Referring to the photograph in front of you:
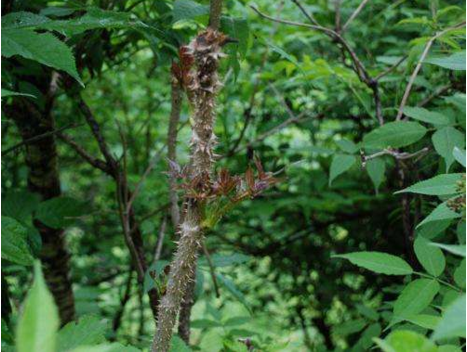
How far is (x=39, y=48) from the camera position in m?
0.87

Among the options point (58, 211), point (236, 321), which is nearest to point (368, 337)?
point (236, 321)

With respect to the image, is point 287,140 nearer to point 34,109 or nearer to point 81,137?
point 81,137

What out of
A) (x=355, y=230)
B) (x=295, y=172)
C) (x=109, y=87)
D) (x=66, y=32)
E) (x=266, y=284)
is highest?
(x=109, y=87)

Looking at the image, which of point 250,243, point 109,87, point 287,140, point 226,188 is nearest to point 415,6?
point 287,140

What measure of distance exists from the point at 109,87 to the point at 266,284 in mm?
1143

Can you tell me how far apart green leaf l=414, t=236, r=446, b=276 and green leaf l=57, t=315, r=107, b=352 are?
52cm

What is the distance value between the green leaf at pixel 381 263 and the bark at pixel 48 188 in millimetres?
810

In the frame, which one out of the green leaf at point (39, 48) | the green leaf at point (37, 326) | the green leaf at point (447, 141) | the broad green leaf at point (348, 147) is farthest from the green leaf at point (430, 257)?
the green leaf at point (37, 326)

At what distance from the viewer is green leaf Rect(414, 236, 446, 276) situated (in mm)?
973

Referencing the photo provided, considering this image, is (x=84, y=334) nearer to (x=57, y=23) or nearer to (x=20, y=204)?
(x=57, y=23)

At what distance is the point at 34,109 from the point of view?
1.35m

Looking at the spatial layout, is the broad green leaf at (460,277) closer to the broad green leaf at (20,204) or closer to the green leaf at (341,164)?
the green leaf at (341,164)

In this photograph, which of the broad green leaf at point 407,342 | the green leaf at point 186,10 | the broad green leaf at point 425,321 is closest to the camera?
the broad green leaf at point 407,342

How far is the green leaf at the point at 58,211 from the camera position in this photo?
1.40 m
